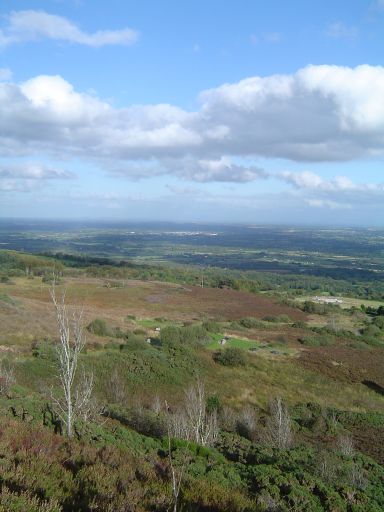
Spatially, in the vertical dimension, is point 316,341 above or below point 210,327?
below

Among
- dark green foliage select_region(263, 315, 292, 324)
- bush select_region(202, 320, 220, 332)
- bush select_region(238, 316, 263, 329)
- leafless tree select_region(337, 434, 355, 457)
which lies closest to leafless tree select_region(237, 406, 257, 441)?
leafless tree select_region(337, 434, 355, 457)

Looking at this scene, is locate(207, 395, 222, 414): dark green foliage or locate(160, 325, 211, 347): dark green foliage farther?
locate(160, 325, 211, 347): dark green foliage

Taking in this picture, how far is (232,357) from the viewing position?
30.6 m

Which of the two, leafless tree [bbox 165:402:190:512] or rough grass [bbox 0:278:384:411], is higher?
leafless tree [bbox 165:402:190:512]

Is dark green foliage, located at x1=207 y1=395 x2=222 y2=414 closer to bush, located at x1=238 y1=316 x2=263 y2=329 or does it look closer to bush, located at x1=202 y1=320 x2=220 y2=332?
bush, located at x1=202 y1=320 x2=220 y2=332

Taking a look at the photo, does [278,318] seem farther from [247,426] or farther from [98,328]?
[247,426]

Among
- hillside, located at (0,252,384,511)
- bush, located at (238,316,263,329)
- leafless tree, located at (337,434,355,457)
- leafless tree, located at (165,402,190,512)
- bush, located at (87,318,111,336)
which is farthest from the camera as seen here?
bush, located at (238,316,263,329)

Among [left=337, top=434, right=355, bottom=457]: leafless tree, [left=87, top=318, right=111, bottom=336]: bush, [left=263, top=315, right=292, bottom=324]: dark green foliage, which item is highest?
[left=337, top=434, right=355, bottom=457]: leafless tree

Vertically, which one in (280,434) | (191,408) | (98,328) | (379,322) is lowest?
(379,322)

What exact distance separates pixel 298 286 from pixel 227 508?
99.6 metres

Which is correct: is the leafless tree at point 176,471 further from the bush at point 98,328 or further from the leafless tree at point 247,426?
the bush at point 98,328

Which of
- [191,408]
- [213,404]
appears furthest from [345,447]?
[213,404]

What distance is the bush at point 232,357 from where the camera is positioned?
30.4 meters

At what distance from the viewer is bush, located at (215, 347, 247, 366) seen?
99.8ft
